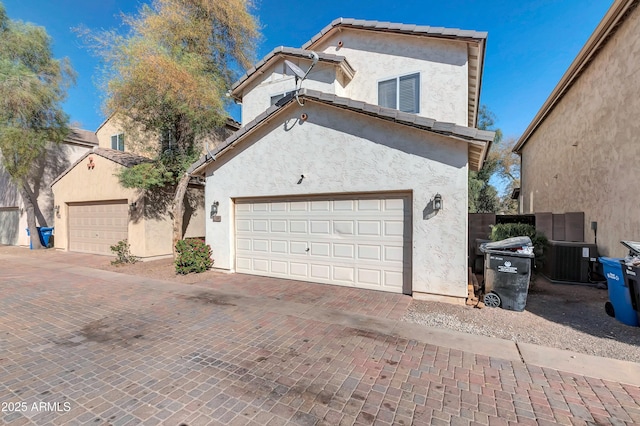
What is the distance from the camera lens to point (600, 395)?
3160mm

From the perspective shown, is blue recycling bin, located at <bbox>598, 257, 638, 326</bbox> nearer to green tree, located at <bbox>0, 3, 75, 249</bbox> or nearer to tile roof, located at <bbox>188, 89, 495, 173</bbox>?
tile roof, located at <bbox>188, 89, 495, 173</bbox>

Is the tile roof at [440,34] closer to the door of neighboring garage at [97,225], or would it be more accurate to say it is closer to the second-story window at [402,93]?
the second-story window at [402,93]

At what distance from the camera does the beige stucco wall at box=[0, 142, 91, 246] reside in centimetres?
1747

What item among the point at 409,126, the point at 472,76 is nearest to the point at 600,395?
the point at 409,126

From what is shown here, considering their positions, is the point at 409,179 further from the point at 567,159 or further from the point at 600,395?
the point at 567,159

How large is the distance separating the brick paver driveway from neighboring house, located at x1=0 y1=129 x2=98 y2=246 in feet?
53.5

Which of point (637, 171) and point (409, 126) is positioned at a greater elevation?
point (409, 126)

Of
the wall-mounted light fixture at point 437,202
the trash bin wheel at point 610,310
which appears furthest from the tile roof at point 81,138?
the trash bin wheel at point 610,310

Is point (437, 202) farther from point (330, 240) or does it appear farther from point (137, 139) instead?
point (137, 139)

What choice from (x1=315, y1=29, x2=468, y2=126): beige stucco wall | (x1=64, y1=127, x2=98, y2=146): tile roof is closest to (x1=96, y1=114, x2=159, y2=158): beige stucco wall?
(x1=315, y1=29, x2=468, y2=126): beige stucco wall

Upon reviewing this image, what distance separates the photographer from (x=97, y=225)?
45.2 feet

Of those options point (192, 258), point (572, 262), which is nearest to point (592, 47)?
point (572, 262)

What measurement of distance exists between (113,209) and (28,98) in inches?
299

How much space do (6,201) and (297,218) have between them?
22487mm
